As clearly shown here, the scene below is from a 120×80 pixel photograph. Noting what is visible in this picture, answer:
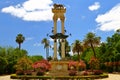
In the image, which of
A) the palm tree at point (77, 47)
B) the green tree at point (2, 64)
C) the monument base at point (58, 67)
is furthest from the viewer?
the palm tree at point (77, 47)

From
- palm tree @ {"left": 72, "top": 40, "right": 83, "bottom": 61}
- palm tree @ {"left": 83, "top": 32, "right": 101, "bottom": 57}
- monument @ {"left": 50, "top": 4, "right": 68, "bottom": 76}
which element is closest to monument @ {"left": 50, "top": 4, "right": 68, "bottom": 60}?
monument @ {"left": 50, "top": 4, "right": 68, "bottom": 76}

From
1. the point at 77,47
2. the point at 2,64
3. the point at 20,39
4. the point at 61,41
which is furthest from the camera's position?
the point at 20,39

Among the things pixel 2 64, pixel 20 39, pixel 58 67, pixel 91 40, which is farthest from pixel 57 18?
pixel 20 39

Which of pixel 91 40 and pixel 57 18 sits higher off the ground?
pixel 91 40

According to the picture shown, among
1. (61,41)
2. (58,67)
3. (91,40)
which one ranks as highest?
(91,40)

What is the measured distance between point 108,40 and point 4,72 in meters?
26.9

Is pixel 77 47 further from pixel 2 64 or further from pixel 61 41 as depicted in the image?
pixel 61 41

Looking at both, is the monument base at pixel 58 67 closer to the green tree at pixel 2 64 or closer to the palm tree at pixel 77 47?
the green tree at pixel 2 64

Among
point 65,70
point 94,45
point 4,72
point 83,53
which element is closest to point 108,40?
point 94,45

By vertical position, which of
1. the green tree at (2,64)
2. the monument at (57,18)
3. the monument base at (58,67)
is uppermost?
the monument at (57,18)

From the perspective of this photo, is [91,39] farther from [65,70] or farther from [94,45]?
[65,70]

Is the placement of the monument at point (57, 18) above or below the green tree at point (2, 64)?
above

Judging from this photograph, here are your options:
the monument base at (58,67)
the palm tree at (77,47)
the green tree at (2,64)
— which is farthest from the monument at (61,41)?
the palm tree at (77,47)

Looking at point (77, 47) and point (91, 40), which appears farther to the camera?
point (77, 47)
